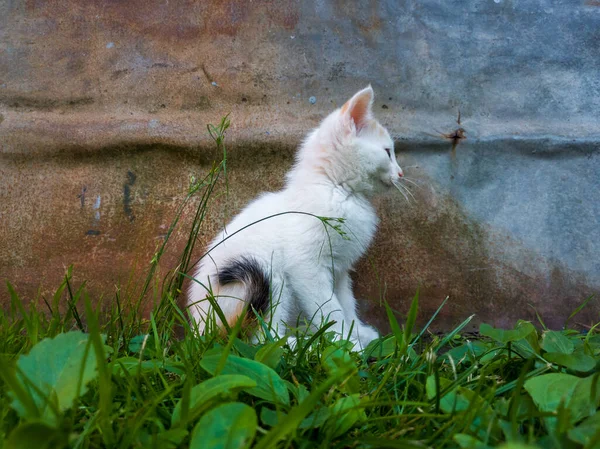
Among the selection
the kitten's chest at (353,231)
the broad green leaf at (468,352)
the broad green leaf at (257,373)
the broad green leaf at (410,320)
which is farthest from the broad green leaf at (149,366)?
the kitten's chest at (353,231)

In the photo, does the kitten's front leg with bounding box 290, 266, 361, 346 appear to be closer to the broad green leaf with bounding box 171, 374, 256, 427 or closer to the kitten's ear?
the kitten's ear

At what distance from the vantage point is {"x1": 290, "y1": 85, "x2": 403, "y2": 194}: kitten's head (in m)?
2.06

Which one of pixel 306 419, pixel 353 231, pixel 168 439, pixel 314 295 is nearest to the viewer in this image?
pixel 168 439

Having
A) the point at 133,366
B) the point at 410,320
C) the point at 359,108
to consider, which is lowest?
the point at 133,366

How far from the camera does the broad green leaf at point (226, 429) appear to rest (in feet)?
2.44

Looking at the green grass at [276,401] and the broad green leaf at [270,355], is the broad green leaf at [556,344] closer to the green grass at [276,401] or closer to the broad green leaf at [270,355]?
the green grass at [276,401]

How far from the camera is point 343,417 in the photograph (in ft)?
2.88

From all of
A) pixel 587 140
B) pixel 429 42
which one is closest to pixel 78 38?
pixel 429 42

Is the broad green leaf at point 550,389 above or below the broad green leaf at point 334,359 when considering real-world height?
above

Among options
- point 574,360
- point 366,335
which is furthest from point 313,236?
point 574,360

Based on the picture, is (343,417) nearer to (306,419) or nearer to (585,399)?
(306,419)

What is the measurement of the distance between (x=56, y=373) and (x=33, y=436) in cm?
14

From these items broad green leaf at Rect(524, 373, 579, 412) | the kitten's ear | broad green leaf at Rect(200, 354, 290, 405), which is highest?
the kitten's ear

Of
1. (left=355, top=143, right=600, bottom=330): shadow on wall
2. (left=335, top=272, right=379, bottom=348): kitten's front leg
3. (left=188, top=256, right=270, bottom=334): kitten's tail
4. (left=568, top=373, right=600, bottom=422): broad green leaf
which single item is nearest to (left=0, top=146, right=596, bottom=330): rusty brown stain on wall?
(left=355, top=143, right=600, bottom=330): shadow on wall
